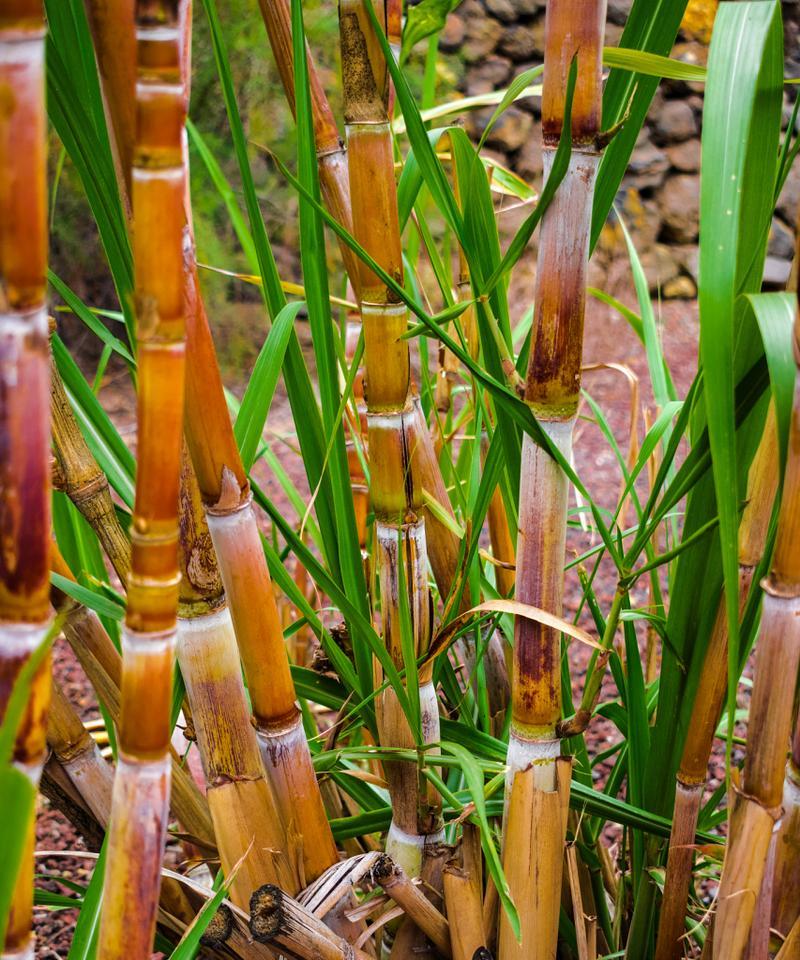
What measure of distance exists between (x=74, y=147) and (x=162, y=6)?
0.59 feet

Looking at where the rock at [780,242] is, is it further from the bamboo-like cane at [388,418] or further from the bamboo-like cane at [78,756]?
the bamboo-like cane at [78,756]

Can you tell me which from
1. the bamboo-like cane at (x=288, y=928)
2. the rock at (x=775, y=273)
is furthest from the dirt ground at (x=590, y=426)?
the bamboo-like cane at (x=288, y=928)

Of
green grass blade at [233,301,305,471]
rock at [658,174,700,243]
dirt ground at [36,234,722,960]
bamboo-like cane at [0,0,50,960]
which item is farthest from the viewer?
rock at [658,174,700,243]

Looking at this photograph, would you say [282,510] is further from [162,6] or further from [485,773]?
[162,6]

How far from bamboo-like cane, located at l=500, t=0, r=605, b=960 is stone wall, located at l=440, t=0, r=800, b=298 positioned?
2.72 metres

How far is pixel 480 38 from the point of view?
298 cm

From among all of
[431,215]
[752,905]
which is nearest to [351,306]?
[752,905]

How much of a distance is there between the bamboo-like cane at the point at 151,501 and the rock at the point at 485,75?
2990mm

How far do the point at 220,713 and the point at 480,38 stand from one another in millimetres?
2988

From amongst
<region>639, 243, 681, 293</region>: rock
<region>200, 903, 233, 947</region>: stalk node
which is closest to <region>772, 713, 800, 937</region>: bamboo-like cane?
<region>200, 903, 233, 947</region>: stalk node

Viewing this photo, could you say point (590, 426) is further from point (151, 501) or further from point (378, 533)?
point (151, 501)

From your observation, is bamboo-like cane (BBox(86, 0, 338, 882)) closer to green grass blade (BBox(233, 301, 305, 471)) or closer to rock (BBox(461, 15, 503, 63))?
green grass blade (BBox(233, 301, 305, 471))

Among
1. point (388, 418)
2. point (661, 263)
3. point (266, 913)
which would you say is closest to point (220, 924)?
point (266, 913)

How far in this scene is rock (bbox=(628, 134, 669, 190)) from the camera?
314 centimetres
